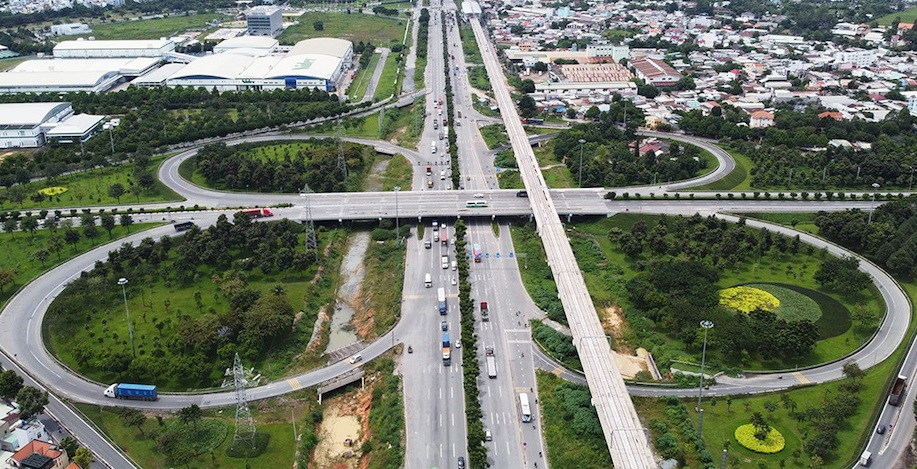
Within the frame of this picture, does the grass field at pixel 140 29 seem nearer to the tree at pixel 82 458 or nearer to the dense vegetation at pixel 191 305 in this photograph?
the dense vegetation at pixel 191 305

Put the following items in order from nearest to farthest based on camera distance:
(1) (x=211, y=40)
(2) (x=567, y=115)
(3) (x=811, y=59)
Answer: (2) (x=567, y=115)
(3) (x=811, y=59)
(1) (x=211, y=40)

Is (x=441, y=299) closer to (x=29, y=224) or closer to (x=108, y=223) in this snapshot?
(x=108, y=223)

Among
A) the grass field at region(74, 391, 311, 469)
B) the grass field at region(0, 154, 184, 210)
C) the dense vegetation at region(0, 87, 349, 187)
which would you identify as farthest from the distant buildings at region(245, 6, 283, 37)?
the grass field at region(74, 391, 311, 469)

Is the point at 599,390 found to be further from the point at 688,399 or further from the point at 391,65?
the point at 391,65

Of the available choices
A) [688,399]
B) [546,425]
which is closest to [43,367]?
[546,425]

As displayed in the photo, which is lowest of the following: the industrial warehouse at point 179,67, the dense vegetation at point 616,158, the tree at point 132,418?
the tree at point 132,418

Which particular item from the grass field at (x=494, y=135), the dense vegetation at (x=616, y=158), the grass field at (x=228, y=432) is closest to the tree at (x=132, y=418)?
the grass field at (x=228, y=432)

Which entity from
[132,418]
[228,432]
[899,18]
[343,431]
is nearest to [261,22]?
[132,418]
